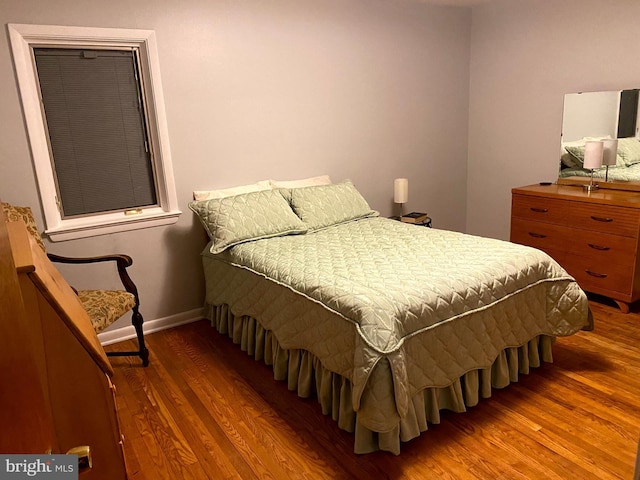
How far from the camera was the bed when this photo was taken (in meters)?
1.94

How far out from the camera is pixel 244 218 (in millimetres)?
2988

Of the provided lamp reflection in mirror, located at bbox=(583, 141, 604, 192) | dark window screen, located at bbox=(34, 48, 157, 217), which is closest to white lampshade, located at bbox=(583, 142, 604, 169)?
lamp reflection in mirror, located at bbox=(583, 141, 604, 192)

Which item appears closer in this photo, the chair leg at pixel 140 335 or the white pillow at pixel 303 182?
the chair leg at pixel 140 335

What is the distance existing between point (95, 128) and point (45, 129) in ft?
0.93

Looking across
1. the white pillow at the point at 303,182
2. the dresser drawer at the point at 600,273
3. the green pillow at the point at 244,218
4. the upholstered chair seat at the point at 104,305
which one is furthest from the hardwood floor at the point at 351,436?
the white pillow at the point at 303,182

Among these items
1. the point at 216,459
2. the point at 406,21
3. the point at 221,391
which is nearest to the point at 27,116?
the point at 221,391

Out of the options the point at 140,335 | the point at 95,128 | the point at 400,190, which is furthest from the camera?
the point at 400,190

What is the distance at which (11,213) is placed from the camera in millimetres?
2508

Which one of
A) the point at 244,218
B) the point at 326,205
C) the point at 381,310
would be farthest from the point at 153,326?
the point at 381,310

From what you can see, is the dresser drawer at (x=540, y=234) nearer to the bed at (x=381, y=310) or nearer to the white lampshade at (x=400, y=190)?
the white lampshade at (x=400, y=190)

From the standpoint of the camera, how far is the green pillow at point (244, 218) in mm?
2939

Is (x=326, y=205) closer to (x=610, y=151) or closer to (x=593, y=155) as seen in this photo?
(x=593, y=155)

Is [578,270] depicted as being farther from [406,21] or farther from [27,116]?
[27,116]

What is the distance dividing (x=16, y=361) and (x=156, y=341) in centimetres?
288
